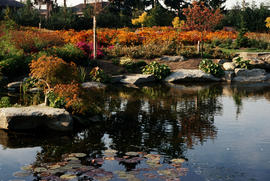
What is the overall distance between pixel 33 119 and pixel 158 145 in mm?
3133

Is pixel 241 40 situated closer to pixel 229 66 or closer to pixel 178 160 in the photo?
pixel 229 66

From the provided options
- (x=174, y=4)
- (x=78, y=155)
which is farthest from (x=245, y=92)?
(x=174, y=4)

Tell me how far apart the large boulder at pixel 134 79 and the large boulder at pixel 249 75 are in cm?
482

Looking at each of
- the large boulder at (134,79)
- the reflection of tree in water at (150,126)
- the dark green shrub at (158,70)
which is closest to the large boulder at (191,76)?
the dark green shrub at (158,70)

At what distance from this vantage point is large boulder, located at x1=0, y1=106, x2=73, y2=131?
7.80 meters

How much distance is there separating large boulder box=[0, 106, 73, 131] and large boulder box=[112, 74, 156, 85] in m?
9.20

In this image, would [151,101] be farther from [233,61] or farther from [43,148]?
[233,61]

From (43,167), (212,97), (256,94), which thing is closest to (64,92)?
(43,167)

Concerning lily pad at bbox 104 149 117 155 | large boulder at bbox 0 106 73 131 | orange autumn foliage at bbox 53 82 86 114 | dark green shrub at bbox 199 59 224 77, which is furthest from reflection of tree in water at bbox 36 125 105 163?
dark green shrub at bbox 199 59 224 77

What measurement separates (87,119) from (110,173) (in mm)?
3639

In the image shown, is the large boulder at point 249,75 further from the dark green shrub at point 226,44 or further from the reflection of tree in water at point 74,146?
the reflection of tree in water at point 74,146

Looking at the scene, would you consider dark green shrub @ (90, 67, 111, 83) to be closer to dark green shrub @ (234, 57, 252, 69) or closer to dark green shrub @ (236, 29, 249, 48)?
dark green shrub @ (234, 57, 252, 69)

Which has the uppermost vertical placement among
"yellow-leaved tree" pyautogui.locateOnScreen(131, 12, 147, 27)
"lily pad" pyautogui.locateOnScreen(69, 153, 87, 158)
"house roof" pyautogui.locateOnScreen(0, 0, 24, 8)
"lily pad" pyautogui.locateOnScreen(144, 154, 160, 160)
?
"house roof" pyautogui.locateOnScreen(0, 0, 24, 8)

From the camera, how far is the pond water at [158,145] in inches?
211
